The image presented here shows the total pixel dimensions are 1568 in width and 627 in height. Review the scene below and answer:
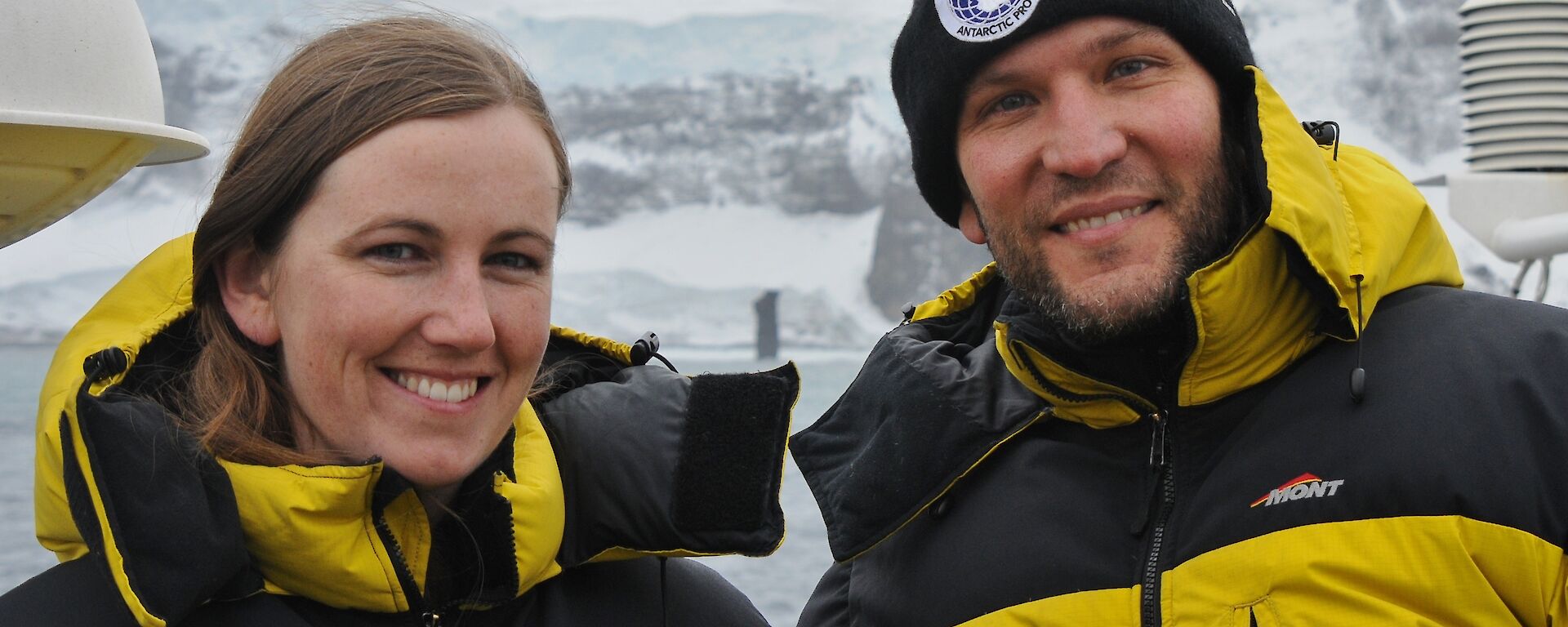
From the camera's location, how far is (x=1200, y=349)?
108 cm

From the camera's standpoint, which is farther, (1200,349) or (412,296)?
(1200,349)

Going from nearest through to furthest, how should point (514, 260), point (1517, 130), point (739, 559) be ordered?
point (514, 260)
point (1517, 130)
point (739, 559)

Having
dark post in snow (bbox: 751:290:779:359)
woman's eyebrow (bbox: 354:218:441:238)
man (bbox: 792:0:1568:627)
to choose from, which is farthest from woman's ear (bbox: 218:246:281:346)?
dark post in snow (bbox: 751:290:779:359)

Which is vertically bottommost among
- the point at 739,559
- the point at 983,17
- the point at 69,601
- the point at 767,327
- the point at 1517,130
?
the point at 767,327

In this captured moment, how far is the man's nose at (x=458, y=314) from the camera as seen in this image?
947mm

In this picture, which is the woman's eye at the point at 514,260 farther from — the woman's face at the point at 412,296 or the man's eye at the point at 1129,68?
the man's eye at the point at 1129,68

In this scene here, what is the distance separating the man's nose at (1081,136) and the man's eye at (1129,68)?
1.2 inches

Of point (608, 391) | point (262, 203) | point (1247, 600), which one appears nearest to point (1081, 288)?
point (1247, 600)

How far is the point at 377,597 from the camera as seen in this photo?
94 centimetres

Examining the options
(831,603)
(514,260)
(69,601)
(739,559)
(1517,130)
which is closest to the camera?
(69,601)

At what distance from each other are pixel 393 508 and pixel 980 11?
2.15 feet

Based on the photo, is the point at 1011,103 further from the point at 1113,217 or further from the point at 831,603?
the point at 831,603

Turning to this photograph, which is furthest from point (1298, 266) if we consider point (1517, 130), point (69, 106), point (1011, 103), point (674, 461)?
point (1517, 130)

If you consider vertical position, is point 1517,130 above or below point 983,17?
below
